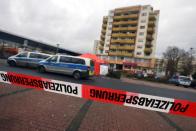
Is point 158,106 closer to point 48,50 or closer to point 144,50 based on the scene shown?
point 144,50

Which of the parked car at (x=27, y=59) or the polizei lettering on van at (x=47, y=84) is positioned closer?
the polizei lettering on van at (x=47, y=84)

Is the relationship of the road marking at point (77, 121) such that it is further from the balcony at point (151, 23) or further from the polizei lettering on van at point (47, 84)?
the balcony at point (151, 23)

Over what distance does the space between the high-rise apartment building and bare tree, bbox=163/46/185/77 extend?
5.24 metres

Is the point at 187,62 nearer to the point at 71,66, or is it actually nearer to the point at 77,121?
the point at 71,66

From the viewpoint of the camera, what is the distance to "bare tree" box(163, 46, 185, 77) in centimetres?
5047

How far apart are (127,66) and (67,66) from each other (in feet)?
152

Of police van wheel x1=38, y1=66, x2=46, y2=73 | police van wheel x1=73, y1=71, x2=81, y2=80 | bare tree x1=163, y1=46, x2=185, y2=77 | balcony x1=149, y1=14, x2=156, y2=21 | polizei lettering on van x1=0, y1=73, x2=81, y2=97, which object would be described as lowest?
police van wheel x1=73, y1=71, x2=81, y2=80

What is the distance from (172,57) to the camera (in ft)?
171

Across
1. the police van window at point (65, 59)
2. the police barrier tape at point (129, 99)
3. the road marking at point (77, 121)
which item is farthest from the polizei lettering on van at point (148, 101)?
the police van window at point (65, 59)

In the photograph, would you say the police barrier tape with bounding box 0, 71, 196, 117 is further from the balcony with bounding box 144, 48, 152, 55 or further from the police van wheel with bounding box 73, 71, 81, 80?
the balcony with bounding box 144, 48, 152, 55

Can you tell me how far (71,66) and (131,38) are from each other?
51136mm

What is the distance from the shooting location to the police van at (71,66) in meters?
13.6

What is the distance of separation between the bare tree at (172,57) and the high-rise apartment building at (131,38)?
5.24 m

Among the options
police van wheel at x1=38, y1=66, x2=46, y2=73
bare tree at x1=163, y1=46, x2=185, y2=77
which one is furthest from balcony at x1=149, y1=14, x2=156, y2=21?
police van wheel at x1=38, y1=66, x2=46, y2=73
